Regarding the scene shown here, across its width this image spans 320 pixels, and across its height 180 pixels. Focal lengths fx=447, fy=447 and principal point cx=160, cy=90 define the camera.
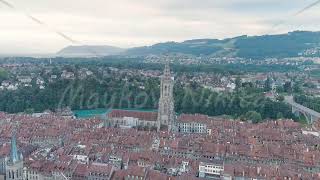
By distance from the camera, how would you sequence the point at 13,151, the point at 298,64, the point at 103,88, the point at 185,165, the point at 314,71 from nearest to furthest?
the point at 13,151 → the point at 185,165 → the point at 103,88 → the point at 314,71 → the point at 298,64

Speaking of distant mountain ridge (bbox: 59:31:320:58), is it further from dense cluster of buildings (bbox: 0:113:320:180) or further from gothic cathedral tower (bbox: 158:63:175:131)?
dense cluster of buildings (bbox: 0:113:320:180)

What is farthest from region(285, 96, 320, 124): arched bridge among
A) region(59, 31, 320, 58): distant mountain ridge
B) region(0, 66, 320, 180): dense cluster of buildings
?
region(59, 31, 320, 58): distant mountain ridge

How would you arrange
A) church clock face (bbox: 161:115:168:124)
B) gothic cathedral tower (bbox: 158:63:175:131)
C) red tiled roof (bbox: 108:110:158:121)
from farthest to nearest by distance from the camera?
1. red tiled roof (bbox: 108:110:158:121)
2. church clock face (bbox: 161:115:168:124)
3. gothic cathedral tower (bbox: 158:63:175:131)

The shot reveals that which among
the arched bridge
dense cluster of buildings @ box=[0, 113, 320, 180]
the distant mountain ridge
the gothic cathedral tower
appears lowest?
the arched bridge

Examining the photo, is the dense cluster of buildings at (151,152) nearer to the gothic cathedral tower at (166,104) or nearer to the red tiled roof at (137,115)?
the gothic cathedral tower at (166,104)

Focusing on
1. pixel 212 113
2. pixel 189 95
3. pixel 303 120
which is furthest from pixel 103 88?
pixel 303 120

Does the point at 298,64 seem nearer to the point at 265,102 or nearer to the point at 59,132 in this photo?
the point at 265,102

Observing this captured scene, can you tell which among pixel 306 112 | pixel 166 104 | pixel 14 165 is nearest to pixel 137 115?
pixel 166 104

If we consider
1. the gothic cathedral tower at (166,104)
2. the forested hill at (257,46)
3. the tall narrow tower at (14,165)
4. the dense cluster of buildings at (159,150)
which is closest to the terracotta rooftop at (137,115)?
the dense cluster of buildings at (159,150)
